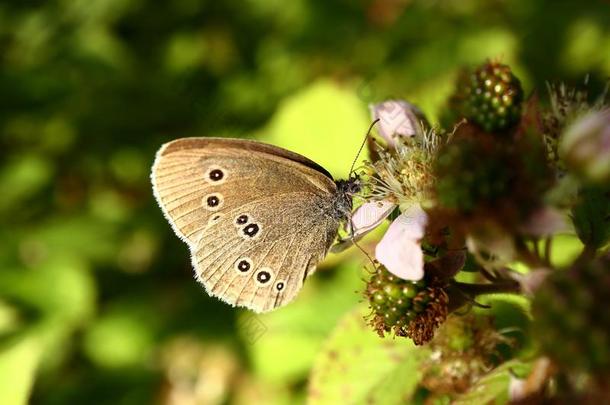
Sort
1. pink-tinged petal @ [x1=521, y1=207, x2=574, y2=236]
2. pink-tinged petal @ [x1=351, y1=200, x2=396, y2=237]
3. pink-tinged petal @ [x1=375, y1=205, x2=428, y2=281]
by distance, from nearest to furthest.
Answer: pink-tinged petal @ [x1=521, y1=207, x2=574, y2=236]
pink-tinged petal @ [x1=375, y1=205, x2=428, y2=281]
pink-tinged petal @ [x1=351, y1=200, x2=396, y2=237]

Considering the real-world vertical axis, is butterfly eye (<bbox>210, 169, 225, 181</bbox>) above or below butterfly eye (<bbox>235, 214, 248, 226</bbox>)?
above

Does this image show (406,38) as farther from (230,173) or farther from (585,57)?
(230,173)

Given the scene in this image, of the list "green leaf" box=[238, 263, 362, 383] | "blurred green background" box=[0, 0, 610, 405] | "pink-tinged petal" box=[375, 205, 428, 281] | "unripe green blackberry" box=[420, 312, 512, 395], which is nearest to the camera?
"pink-tinged petal" box=[375, 205, 428, 281]

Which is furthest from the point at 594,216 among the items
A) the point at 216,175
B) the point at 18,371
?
the point at 18,371

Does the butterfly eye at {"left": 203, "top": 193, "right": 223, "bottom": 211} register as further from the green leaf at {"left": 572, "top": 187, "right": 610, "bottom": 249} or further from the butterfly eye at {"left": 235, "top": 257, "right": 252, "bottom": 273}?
the green leaf at {"left": 572, "top": 187, "right": 610, "bottom": 249}

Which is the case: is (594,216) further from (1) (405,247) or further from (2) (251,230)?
(2) (251,230)

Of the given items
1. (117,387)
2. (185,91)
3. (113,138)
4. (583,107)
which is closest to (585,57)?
(583,107)

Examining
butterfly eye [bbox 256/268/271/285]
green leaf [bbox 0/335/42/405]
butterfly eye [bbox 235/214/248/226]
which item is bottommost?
butterfly eye [bbox 256/268/271/285]

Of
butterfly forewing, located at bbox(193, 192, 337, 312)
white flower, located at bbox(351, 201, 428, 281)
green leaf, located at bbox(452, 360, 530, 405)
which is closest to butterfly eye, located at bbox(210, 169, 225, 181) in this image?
butterfly forewing, located at bbox(193, 192, 337, 312)
